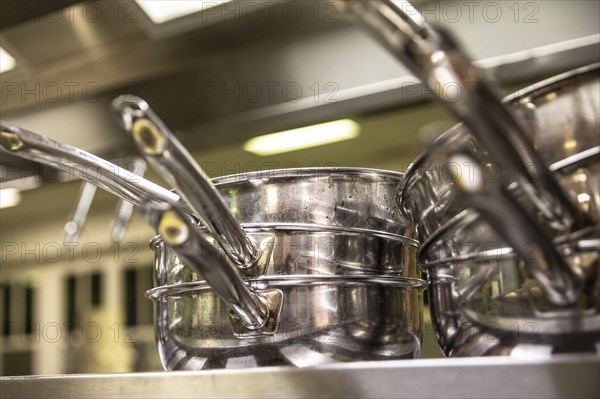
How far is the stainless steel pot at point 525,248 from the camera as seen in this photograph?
344 millimetres

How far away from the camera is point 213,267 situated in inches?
15.5

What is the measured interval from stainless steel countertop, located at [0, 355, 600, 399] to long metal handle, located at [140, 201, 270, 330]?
6cm

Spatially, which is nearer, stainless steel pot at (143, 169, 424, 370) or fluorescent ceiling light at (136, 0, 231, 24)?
stainless steel pot at (143, 169, 424, 370)

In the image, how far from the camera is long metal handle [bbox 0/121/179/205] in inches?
17.2

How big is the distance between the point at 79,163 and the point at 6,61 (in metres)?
1.45

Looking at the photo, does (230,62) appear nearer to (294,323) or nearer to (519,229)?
(294,323)

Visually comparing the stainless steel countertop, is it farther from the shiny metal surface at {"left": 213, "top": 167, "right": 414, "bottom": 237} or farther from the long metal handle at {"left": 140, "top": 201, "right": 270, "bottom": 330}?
the shiny metal surface at {"left": 213, "top": 167, "right": 414, "bottom": 237}

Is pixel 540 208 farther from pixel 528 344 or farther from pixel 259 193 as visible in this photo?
pixel 259 193

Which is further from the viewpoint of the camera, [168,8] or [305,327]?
[168,8]

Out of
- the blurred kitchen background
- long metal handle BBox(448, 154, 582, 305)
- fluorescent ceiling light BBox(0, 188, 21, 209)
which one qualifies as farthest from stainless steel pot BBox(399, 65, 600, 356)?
fluorescent ceiling light BBox(0, 188, 21, 209)

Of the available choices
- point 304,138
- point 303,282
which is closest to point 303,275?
point 303,282

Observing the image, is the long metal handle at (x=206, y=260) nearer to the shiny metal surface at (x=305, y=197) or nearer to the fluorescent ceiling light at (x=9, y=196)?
the shiny metal surface at (x=305, y=197)

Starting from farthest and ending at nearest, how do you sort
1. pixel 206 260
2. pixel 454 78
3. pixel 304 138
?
pixel 304 138 < pixel 206 260 < pixel 454 78

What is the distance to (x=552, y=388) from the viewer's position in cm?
30
